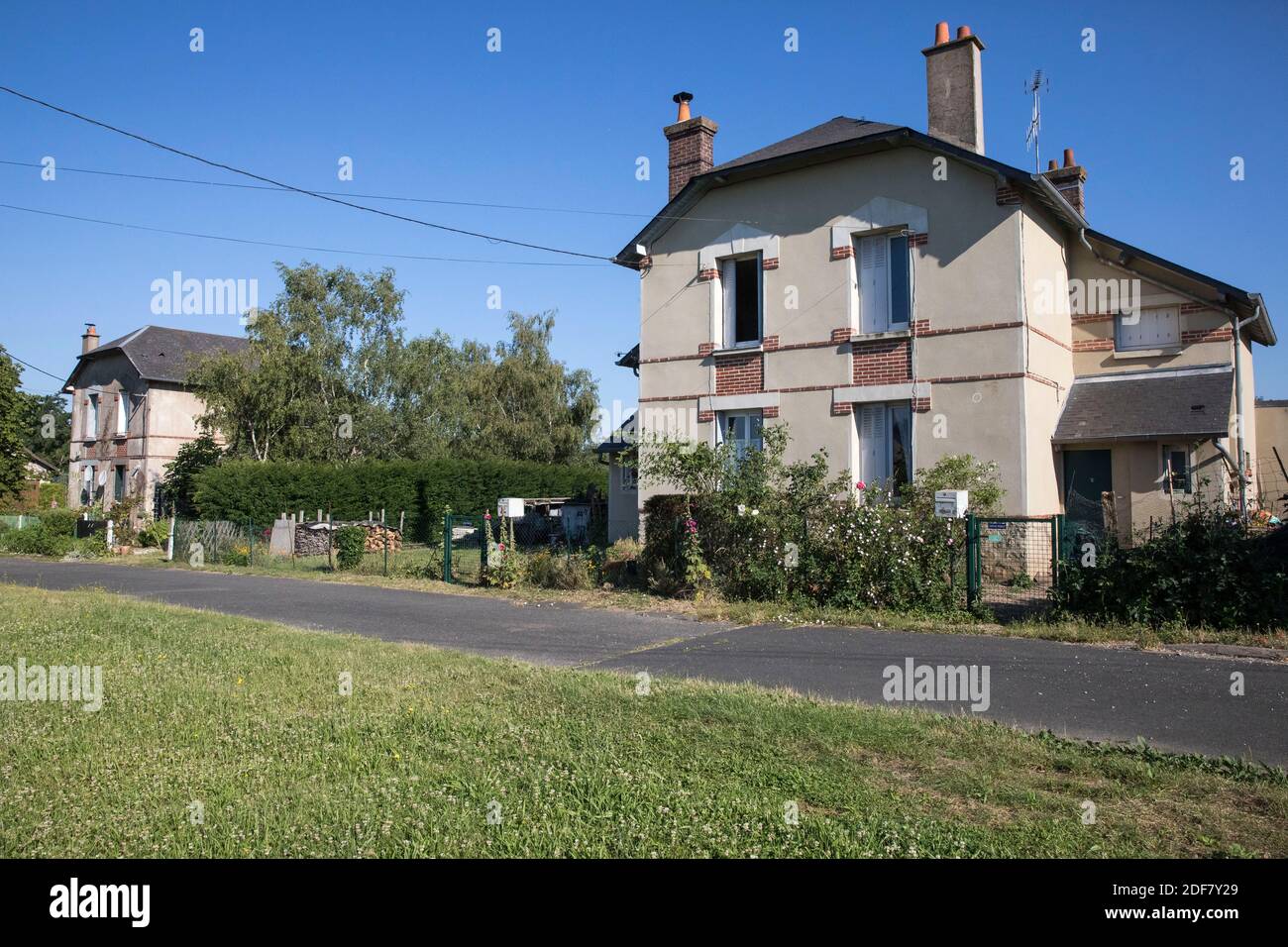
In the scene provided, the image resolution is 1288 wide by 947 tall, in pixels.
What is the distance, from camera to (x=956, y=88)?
57.1 ft

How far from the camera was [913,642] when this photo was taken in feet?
34.5

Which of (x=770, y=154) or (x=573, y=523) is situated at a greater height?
(x=770, y=154)

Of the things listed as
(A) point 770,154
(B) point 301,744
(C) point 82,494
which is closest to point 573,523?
(A) point 770,154

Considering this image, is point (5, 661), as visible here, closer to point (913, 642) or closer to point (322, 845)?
point (322, 845)

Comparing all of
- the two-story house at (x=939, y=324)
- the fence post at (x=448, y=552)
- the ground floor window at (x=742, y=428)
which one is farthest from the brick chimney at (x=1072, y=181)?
the fence post at (x=448, y=552)

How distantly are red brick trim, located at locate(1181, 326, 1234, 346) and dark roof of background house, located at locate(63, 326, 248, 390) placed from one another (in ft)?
104

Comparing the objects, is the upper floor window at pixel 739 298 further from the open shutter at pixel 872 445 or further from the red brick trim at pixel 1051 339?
the red brick trim at pixel 1051 339

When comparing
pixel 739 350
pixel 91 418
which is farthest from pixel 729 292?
pixel 91 418

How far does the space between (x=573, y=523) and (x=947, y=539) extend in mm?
16137

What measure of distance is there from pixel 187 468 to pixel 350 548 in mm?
17533

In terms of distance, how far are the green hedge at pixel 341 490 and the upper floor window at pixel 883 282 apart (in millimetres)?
17729

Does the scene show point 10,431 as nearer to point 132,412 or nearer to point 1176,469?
point 132,412

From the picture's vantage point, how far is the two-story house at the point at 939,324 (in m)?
15.4
